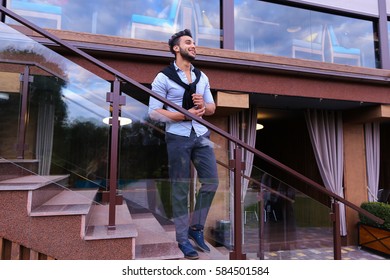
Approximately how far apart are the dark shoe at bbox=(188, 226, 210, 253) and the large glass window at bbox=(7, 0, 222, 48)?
2994 millimetres

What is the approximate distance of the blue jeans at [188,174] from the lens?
198 centimetres

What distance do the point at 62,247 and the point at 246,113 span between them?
394cm

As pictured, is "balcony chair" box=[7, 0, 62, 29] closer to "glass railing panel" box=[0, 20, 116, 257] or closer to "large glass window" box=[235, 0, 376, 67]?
"glass railing panel" box=[0, 20, 116, 257]

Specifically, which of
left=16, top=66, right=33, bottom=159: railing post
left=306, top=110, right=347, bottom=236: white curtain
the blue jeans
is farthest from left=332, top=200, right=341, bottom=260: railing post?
left=306, top=110, right=347, bottom=236: white curtain

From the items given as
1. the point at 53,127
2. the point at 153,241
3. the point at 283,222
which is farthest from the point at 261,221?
the point at 53,127

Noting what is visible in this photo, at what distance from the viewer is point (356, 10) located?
5.28m

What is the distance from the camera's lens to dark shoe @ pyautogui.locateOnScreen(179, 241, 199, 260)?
6.12 ft

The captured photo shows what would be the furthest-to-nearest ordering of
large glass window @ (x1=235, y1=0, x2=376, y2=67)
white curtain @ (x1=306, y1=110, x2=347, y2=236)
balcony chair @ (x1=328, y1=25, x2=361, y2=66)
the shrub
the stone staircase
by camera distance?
white curtain @ (x1=306, y1=110, x2=347, y2=236) < balcony chair @ (x1=328, y1=25, x2=361, y2=66) < the shrub < large glass window @ (x1=235, y1=0, x2=376, y2=67) < the stone staircase

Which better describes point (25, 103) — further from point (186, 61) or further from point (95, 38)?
point (95, 38)

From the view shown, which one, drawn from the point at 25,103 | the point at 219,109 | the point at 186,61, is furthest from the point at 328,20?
the point at 25,103

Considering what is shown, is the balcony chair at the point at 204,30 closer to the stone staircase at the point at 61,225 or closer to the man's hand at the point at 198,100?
the man's hand at the point at 198,100

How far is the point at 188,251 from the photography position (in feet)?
6.16

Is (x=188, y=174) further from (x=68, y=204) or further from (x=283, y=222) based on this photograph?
(x=283, y=222)
